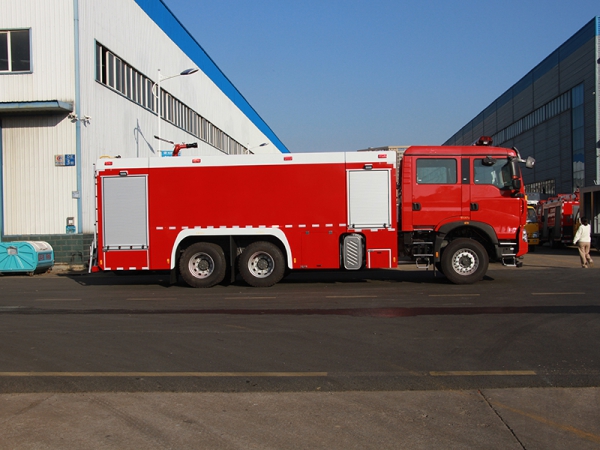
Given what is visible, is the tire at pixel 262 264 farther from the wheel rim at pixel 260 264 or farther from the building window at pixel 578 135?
the building window at pixel 578 135

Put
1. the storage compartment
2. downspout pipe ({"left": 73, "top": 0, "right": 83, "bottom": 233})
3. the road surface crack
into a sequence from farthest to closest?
downspout pipe ({"left": 73, "top": 0, "right": 83, "bottom": 233})
the storage compartment
the road surface crack

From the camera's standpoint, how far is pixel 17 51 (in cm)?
2280

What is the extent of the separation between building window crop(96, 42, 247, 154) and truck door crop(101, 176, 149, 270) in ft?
37.1

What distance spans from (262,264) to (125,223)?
3.40m

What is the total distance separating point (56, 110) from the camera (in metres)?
22.1

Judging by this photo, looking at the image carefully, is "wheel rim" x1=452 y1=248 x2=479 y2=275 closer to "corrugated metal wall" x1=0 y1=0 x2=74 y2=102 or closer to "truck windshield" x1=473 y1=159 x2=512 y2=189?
"truck windshield" x1=473 y1=159 x2=512 y2=189

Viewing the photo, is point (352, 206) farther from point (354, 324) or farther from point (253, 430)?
point (253, 430)

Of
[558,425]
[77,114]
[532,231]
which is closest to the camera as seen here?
[558,425]

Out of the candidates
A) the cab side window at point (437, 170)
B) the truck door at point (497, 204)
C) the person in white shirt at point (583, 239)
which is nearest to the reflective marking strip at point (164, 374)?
the cab side window at point (437, 170)

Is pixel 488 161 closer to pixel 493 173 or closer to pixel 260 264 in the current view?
pixel 493 173

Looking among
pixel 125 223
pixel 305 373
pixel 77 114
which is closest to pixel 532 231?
pixel 77 114

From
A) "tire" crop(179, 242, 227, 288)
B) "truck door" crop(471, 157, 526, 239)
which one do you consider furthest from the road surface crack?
"tire" crop(179, 242, 227, 288)

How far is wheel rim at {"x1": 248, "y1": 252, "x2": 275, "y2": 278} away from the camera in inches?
564

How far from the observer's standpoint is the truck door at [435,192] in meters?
14.3
